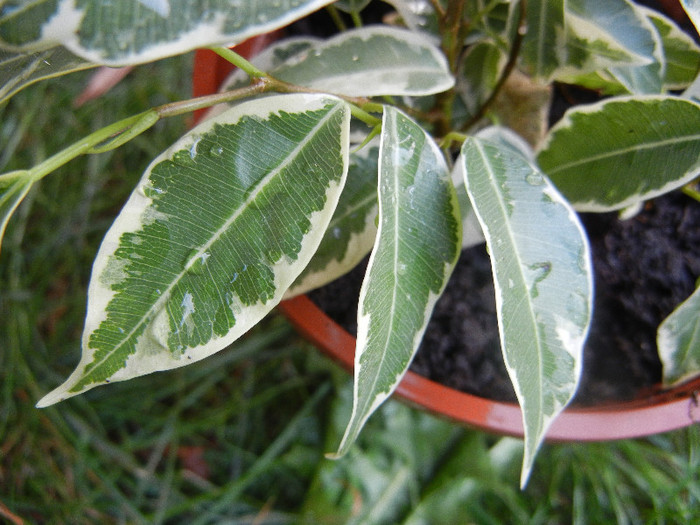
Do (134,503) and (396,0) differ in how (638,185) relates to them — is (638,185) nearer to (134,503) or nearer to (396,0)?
(396,0)

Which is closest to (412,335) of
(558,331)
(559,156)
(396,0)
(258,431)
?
(558,331)

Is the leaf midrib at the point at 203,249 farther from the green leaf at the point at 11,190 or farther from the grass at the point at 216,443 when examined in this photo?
Answer: the grass at the point at 216,443

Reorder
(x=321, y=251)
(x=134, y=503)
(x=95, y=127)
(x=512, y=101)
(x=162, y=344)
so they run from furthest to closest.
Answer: (x=95, y=127) < (x=134, y=503) < (x=512, y=101) < (x=321, y=251) < (x=162, y=344)

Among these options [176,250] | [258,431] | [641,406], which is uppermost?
[176,250]

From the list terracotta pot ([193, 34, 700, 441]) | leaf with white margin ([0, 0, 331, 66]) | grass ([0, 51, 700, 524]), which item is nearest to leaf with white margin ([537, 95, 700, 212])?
terracotta pot ([193, 34, 700, 441])

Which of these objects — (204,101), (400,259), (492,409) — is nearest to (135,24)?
(204,101)

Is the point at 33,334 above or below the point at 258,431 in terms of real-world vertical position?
above
